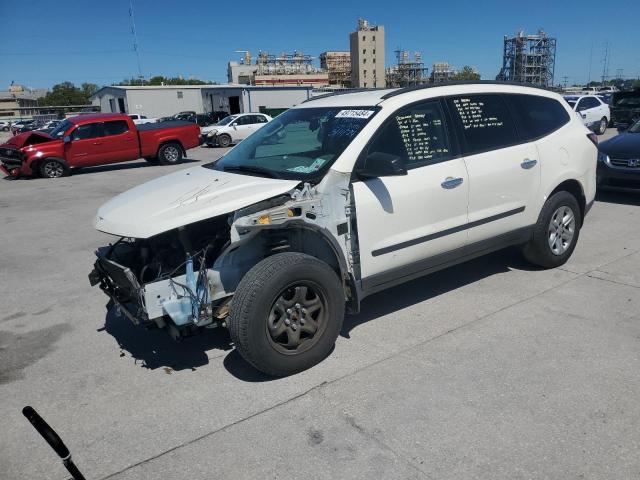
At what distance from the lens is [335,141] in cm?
394

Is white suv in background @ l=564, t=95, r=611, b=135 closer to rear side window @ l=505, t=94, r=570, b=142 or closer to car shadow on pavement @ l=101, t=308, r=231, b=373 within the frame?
rear side window @ l=505, t=94, r=570, b=142

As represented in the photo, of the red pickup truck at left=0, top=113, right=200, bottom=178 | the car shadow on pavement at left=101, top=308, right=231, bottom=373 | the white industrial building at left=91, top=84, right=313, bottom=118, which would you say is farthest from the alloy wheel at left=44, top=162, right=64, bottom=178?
the white industrial building at left=91, top=84, right=313, bottom=118

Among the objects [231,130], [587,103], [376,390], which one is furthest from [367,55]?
[376,390]

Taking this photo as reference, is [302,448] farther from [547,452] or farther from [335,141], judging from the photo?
[335,141]

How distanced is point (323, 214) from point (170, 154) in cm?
1538

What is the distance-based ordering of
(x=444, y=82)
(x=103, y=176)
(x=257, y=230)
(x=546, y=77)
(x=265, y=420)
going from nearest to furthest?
(x=265, y=420)
(x=257, y=230)
(x=444, y=82)
(x=103, y=176)
(x=546, y=77)

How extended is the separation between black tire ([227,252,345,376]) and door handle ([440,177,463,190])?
48.6 inches

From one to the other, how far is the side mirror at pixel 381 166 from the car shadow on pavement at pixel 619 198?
6603mm

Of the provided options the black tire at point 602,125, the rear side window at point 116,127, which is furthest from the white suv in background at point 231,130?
the black tire at point 602,125

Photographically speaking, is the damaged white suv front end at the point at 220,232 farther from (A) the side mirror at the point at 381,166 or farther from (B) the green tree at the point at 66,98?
(B) the green tree at the point at 66,98

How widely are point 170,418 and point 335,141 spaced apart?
2.24 m

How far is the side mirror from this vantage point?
3.57m

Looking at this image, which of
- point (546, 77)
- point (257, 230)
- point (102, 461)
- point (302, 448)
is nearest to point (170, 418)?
point (102, 461)

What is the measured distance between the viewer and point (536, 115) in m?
5.04
